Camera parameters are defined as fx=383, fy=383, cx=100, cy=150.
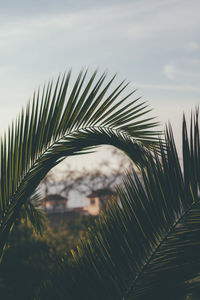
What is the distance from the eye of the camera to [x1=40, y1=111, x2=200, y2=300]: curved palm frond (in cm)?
191

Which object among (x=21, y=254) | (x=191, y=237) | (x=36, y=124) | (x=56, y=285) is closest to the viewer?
(x=191, y=237)

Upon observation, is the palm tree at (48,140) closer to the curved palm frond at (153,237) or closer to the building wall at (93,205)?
the curved palm frond at (153,237)

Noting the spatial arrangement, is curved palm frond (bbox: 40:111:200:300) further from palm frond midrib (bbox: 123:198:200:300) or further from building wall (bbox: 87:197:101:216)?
building wall (bbox: 87:197:101:216)

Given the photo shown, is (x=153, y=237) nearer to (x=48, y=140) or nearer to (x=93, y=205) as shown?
(x=48, y=140)

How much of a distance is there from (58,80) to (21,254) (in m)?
9.01

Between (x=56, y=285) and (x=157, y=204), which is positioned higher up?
(x=157, y=204)

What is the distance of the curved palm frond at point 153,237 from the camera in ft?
6.26

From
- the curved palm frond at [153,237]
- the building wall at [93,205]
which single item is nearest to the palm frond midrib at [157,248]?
the curved palm frond at [153,237]

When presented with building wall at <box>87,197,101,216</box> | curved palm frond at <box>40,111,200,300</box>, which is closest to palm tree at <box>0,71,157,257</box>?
curved palm frond at <box>40,111,200,300</box>

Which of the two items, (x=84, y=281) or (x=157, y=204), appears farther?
(x=84, y=281)

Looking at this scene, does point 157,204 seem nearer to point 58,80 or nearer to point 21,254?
point 58,80

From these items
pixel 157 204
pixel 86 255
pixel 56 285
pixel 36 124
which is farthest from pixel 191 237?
pixel 36 124

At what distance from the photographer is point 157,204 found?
198 cm

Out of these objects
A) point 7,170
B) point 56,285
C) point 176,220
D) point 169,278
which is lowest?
point 56,285
